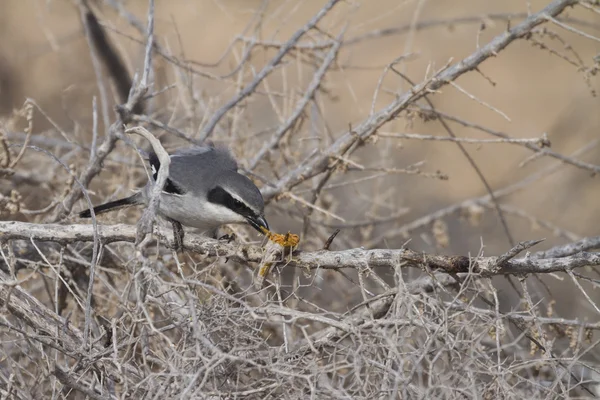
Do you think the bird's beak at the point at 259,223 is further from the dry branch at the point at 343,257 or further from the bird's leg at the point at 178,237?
the bird's leg at the point at 178,237

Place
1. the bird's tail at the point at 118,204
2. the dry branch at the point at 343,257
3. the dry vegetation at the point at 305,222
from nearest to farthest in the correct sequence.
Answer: the dry vegetation at the point at 305,222 < the dry branch at the point at 343,257 < the bird's tail at the point at 118,204

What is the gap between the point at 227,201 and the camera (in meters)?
4.08

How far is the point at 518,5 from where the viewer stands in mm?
10430

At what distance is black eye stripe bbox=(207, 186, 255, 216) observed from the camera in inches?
157

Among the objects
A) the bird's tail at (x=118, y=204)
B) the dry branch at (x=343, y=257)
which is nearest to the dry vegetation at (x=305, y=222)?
the dry branch at (x=343, y=257)

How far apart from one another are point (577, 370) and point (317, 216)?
2.20m

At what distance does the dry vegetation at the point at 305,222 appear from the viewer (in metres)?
2.76

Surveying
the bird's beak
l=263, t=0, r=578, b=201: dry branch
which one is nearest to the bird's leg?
the bird's beak

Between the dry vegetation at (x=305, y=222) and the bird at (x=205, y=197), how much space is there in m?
0.18

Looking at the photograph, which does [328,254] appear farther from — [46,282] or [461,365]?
[46,282]

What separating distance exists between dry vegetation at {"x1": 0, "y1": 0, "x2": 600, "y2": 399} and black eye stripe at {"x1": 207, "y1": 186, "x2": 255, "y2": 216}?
0.21 metres

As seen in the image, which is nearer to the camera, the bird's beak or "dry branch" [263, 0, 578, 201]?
the bird's beak

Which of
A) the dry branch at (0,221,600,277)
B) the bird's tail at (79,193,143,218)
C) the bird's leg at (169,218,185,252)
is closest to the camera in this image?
the dry branch at (0,221,600,277)

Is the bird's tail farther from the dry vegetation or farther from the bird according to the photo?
the dry vegetation
